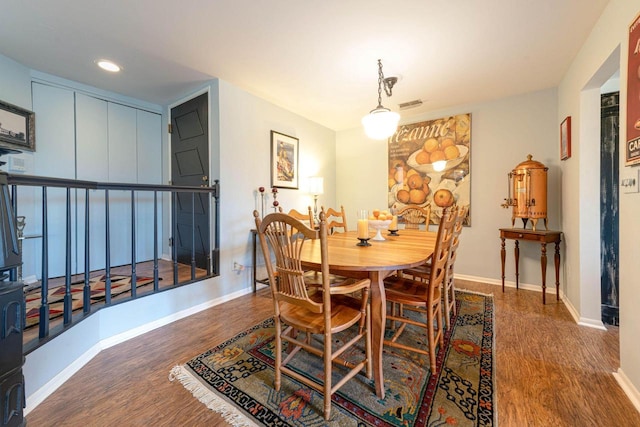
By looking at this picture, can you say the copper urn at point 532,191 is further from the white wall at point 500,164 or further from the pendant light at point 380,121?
the pendant light at point 380,121

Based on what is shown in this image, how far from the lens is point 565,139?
260 cm

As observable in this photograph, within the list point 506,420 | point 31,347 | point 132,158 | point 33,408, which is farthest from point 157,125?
point 506,420

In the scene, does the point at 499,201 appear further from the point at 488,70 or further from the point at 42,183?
the point at 42,183

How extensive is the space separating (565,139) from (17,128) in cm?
553

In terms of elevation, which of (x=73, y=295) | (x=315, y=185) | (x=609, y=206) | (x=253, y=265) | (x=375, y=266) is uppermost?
(x=315, y=185)

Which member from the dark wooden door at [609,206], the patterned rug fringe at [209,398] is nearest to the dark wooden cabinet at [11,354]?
the patterned rug fringe at [209,398]

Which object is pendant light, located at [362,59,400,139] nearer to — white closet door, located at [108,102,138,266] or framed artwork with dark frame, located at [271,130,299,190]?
framed artwork with dark frame, located at [271,130,299,190]

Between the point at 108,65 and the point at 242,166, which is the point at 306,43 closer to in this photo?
the point at 242,166

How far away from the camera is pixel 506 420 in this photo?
1252mm

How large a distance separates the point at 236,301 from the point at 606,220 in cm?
365

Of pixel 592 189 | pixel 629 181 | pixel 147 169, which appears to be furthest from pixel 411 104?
pixel 147 169

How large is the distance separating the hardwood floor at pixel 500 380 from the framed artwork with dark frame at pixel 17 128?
2.34m

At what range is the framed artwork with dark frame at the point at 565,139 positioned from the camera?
2500mm

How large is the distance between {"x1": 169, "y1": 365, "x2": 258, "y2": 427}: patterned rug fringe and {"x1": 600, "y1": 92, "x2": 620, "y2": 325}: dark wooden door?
10.0 feet
